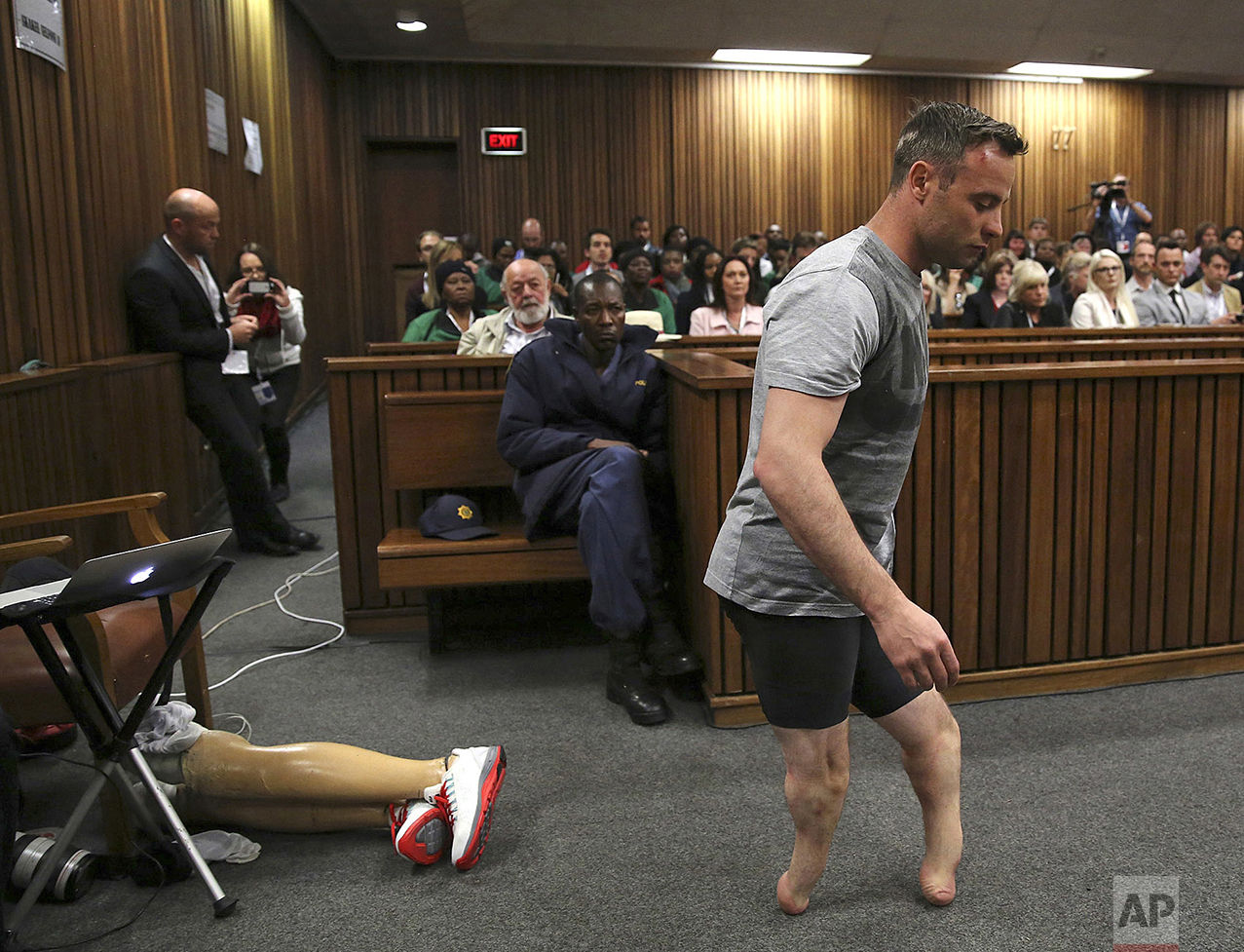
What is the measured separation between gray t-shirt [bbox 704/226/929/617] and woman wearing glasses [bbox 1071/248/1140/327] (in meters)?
4.39

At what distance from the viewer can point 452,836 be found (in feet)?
6.78

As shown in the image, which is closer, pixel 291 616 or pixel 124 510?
pixel 124 510

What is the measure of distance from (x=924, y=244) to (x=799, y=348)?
0.97ft

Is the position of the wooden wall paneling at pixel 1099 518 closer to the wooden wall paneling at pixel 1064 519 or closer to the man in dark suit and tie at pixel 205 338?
the wooden wall paneling at pixel 1064 519

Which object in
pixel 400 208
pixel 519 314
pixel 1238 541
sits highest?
pixel 400 208

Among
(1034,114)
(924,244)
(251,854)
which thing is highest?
(1034,114)

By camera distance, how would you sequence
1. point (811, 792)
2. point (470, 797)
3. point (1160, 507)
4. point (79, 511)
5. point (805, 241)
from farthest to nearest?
point (805, 241), point (1160, 507), point (79, 511), point (470, 797), point (811, 792)

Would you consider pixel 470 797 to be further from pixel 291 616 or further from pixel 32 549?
pixel 291 616

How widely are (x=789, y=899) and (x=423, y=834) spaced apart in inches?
27.9

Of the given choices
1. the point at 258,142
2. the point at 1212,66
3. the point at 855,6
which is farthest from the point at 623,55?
the point at 1212,66

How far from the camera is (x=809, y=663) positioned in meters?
1.57

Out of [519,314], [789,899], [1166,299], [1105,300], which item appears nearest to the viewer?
[789,899]

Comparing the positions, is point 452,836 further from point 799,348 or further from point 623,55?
point 623,55

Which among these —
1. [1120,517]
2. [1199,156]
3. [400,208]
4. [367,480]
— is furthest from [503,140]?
[1120,517]
